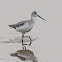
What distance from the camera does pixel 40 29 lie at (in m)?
21.9

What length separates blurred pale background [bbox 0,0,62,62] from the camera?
680 inches

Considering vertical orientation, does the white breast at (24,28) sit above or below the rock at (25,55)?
above

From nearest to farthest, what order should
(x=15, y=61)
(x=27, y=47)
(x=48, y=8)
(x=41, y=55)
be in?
(x=15, y=61) < (x=41, y=55) < (x=27, y=47) < (x=48, y=8)

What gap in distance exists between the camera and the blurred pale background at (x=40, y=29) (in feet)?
56.6

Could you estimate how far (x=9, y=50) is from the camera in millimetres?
17797

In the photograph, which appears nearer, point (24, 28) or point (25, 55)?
point (25, 55)

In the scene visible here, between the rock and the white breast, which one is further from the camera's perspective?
the white breast

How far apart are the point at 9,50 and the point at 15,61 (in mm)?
1844

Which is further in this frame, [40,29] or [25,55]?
[40,29]

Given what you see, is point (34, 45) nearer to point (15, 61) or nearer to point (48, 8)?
point (15, 61)

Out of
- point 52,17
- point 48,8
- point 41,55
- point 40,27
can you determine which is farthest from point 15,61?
point 48,8

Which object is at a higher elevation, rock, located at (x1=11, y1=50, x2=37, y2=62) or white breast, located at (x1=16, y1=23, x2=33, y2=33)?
white breast, located at (x1=16, y1=23, x2=33, y2=33)

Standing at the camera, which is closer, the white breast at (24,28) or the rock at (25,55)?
the rock at (25,55)

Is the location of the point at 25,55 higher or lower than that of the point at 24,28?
lower
